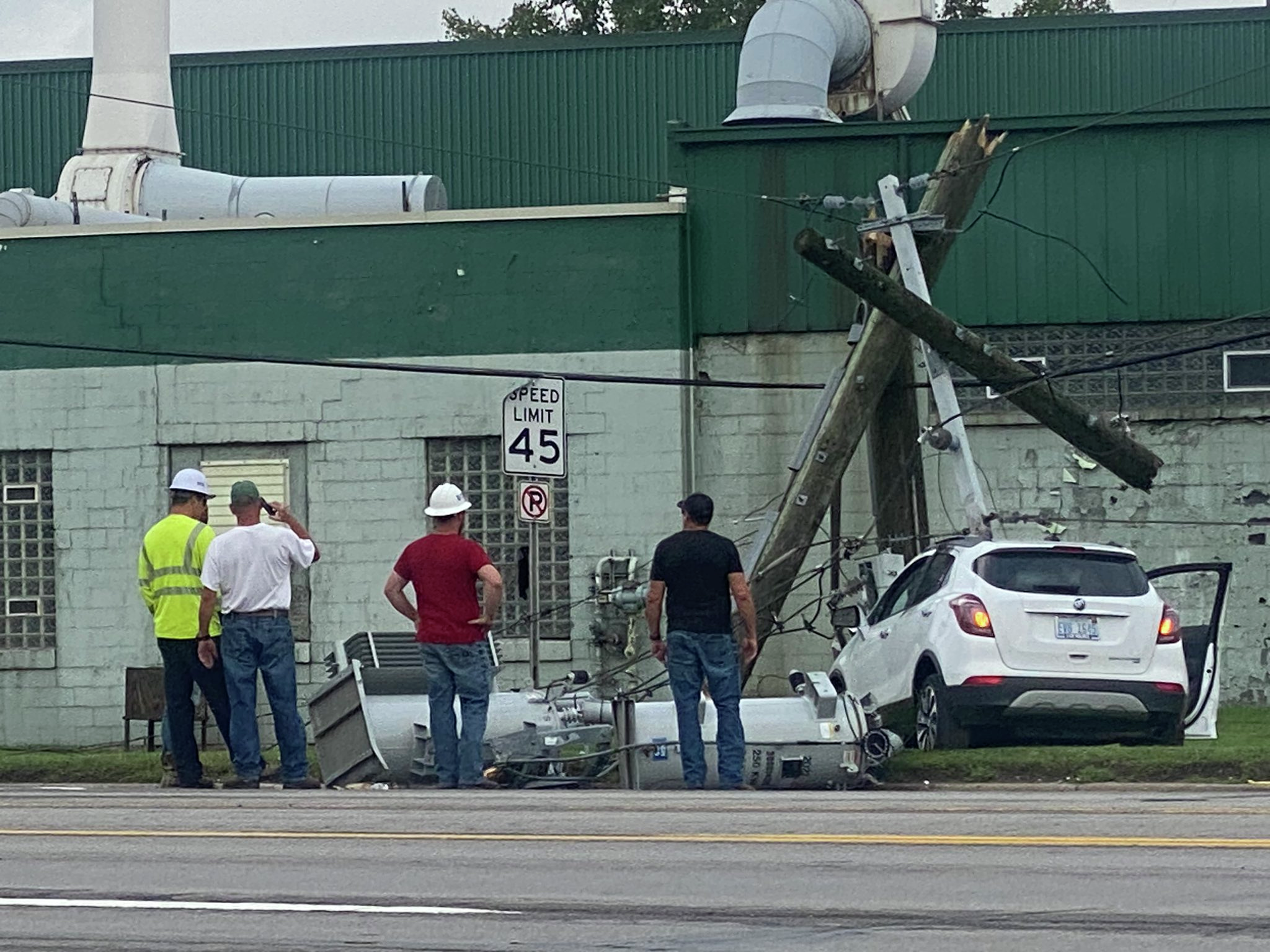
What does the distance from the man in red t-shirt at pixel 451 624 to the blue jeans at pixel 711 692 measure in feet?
3.62

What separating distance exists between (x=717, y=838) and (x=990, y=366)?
9.73 metres

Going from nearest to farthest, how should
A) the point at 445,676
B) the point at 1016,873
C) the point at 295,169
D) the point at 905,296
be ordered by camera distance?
the point at 1016,873, the point at 445,676, the point at 905,296, the point at 295,169

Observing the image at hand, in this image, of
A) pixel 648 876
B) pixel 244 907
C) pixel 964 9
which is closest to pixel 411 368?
pixel 648 876

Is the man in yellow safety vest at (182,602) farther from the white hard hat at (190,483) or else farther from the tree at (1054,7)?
the tree at (1054,7)

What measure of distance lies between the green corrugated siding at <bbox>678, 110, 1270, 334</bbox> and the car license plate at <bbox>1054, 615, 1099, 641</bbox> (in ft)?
26.5

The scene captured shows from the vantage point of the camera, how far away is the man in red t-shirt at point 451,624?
1365cm

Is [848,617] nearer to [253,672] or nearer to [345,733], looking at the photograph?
[345,733]

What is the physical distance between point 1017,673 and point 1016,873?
21.4 ft

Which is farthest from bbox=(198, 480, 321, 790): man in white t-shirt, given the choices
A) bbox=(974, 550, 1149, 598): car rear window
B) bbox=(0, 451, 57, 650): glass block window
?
bbox=(0, 451, 57, 650): glass block window

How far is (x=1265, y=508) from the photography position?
2206cm

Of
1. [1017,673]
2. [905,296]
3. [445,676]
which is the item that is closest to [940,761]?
[1017,673]

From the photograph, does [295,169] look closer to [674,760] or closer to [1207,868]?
[674,760]

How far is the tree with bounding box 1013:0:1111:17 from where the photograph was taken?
151 ft

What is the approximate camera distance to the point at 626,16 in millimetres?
45406
